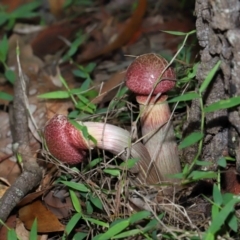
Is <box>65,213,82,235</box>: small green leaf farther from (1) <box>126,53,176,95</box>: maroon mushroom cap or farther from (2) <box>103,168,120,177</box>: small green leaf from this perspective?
(1) <box>126,53,176,95</box>: maroon mushroom cap

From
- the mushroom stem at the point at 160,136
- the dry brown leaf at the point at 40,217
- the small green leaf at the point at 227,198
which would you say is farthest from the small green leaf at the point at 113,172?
the small green leaf at the point at 227,198

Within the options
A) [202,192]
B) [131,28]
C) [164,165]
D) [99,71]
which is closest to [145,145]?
[164,165]

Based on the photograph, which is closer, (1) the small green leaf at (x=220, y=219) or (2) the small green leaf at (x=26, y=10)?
(1) the small green leaf at (x=220, y=219)

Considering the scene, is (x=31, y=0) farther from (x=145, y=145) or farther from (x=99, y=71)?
(x=145, y=145)

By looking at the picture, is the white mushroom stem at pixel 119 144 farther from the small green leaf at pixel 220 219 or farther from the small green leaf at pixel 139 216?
the small green leaf at pixel 220 219

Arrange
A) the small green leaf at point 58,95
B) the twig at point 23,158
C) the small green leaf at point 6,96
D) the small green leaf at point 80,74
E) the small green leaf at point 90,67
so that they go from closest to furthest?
the twig at point 23,158 → the small green leaf at point 58,95 → the small green leaf at point 6,96 → the small green leaf at point 80,74 → the small green leaf at point 90,67

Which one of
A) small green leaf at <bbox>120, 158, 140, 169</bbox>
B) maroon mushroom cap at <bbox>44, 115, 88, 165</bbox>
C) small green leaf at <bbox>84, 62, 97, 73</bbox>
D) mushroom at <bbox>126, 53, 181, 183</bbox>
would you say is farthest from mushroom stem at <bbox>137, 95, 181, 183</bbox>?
small green leaf at <bbox>84, 62, 97, 73</bbox>

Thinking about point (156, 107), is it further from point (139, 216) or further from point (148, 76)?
point (139, 216)
